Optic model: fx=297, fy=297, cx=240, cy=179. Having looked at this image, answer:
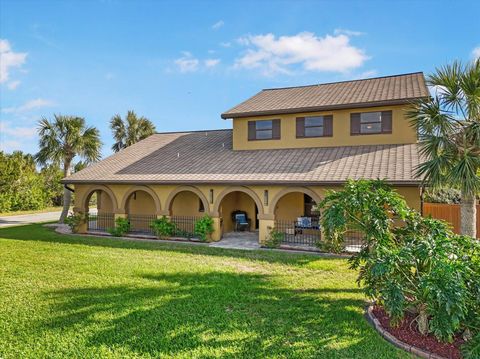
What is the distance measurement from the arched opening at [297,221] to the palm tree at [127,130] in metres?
22.1

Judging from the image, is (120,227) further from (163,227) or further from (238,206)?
(238,206)

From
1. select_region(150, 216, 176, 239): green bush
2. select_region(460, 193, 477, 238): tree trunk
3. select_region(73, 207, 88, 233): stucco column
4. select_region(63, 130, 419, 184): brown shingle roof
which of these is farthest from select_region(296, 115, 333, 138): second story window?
select_region(73, 207, 88, 233): stucco column

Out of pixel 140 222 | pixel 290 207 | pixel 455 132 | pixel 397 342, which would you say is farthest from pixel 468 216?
pixel 140 222

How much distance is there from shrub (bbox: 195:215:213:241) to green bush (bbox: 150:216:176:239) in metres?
1.62

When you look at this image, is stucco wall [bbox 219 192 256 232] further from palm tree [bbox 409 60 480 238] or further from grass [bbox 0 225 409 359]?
palm tree [bbox 409 60 480 238]

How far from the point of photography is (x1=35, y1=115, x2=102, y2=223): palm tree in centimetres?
2161

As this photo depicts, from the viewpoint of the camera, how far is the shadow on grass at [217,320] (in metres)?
5.46

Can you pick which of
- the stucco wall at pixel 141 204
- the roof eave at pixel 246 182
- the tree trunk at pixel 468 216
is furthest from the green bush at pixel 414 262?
the stucco wall at pixel 141 204

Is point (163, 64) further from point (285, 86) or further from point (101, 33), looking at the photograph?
point (285, 86)

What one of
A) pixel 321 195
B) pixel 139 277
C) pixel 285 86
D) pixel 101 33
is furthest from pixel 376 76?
pixel 139 277

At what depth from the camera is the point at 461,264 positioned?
5039 millimetres

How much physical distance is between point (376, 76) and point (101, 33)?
17147mm

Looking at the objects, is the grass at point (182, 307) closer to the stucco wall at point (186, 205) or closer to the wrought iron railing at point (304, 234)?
the wrought iron railing at point (304, 234)

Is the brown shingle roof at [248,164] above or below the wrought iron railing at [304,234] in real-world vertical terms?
above
